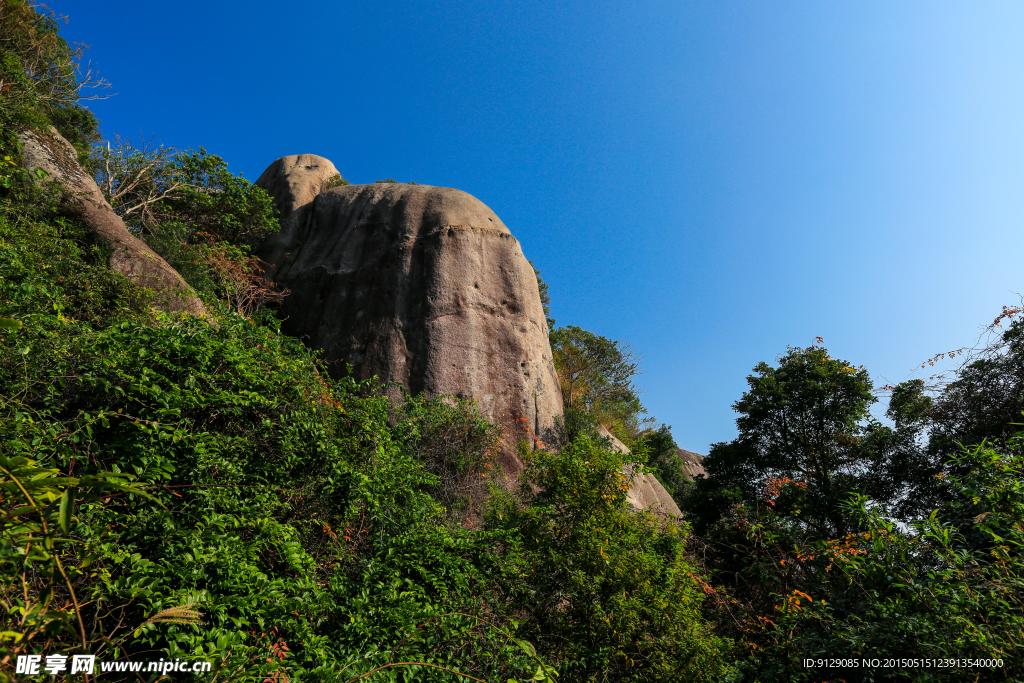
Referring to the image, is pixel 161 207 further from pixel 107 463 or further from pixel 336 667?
pixel 336 667

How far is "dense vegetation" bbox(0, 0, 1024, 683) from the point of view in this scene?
9.94 feet

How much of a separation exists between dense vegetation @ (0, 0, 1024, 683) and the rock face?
2.57 metres

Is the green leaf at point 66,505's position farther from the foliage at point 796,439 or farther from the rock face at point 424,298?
the foliage at point 796,439

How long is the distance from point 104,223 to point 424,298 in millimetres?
6721

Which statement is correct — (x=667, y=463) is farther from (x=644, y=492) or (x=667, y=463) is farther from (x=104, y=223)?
(x=104, y=223)

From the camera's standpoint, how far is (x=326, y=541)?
5254mm

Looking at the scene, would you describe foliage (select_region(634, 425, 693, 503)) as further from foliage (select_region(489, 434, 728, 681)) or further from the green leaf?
the green leaf

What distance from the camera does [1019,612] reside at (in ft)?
10.2

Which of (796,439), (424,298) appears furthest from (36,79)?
(796,439)

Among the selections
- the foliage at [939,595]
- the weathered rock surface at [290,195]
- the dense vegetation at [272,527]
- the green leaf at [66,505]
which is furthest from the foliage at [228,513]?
the weathered rock surface at [290,195]

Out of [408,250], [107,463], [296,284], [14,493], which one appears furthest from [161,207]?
[14,493]

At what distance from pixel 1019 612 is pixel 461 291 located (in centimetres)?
1173

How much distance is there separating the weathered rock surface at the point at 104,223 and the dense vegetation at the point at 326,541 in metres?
0.29

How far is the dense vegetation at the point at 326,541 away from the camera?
303 centimetres
